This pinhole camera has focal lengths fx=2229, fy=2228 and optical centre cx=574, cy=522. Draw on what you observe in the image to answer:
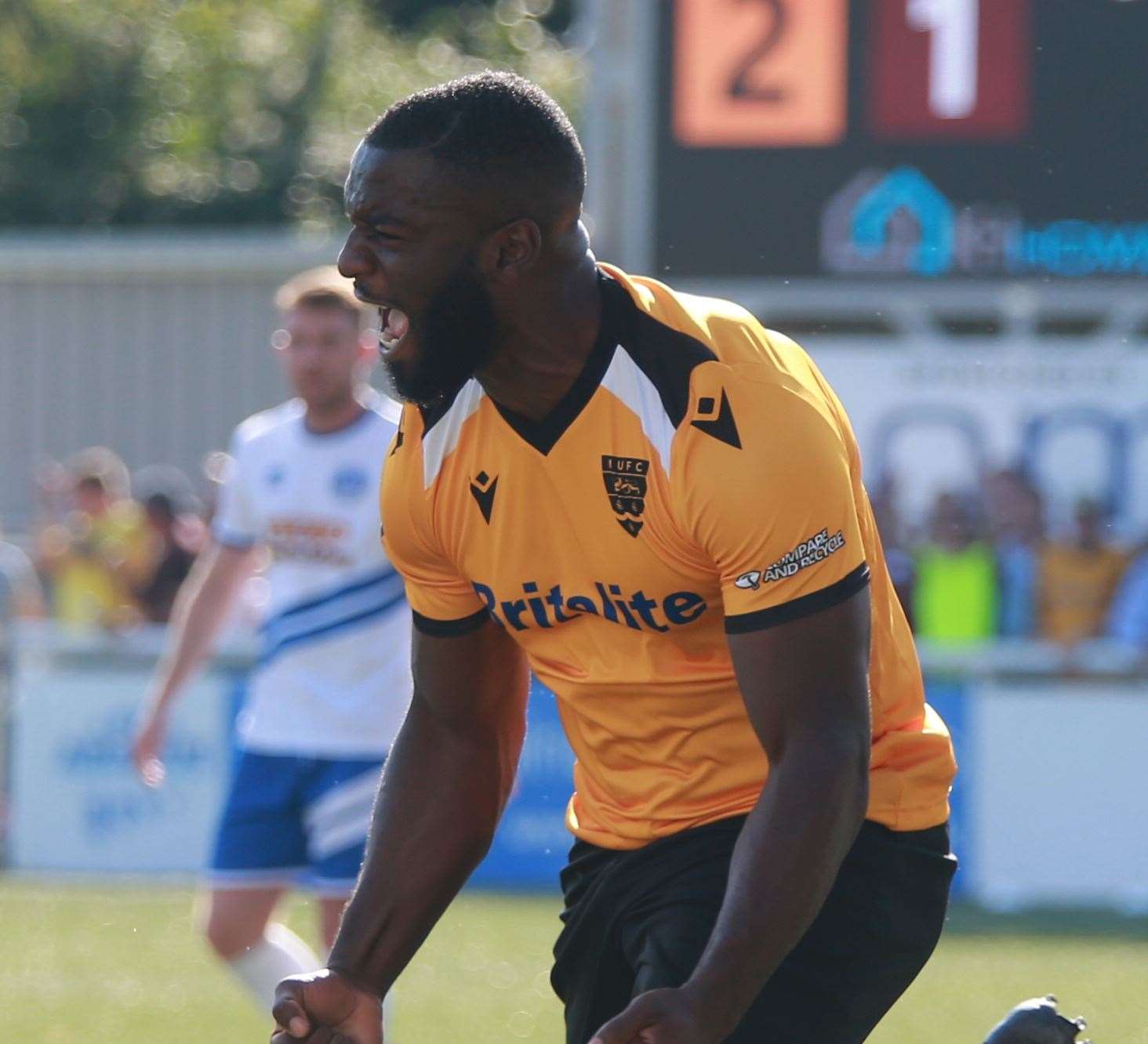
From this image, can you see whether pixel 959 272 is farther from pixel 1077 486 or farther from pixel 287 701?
pixel 287 701

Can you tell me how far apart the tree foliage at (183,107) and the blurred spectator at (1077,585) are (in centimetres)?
1979

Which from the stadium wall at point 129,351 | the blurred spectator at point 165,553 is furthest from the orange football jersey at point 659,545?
the stadium wall at point 129,351

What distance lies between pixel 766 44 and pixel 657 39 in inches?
21.5

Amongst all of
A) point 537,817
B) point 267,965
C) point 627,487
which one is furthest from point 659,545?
point 537,817

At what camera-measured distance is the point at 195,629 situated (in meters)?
6.46

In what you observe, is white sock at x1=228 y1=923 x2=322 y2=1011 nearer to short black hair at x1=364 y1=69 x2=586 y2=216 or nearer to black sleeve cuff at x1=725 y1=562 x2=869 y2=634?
black sleeve cuff at x1=725 y1=562 x2=869 y2=634

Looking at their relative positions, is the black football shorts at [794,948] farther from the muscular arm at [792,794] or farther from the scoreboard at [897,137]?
the scoreboard at [897,137]

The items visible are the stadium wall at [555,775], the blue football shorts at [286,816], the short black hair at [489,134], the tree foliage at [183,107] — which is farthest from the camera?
the tree foliage at [183,107]

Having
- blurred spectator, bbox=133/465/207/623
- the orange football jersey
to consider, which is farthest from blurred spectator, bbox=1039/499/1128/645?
the orange football jersey

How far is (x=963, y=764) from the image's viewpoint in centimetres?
979

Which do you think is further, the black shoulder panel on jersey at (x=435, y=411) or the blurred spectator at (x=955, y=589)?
the blurred spectator at (x=955, y=589)

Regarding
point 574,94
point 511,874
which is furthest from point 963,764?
point 574,94

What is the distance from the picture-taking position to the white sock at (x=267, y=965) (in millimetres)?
5867

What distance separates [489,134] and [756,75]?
7957 mm
